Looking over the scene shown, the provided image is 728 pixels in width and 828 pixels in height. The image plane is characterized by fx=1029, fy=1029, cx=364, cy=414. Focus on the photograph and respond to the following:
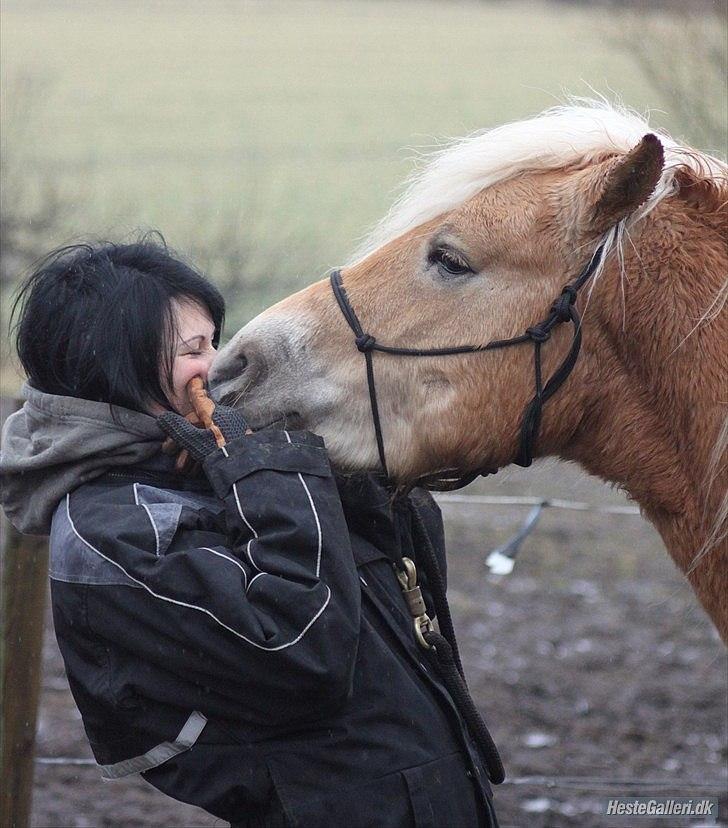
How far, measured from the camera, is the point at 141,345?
2049 millimetres

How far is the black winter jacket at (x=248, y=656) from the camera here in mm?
1784

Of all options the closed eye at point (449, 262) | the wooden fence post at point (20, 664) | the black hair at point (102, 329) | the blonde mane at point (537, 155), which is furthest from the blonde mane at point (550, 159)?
the wooden fence post at point (20, 664)

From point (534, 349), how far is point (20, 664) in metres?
1.85

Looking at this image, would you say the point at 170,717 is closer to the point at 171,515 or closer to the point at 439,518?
the point at 171,515

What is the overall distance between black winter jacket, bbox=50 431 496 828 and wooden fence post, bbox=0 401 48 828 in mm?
1103

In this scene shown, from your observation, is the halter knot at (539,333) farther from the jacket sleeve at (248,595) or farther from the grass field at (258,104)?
the grass field at (258,104)

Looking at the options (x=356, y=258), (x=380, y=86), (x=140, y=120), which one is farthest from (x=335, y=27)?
(x=356, y=258)

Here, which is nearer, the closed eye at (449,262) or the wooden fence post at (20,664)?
the closed eye at (449,262)

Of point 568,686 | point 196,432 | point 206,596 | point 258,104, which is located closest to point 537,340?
point 196,432

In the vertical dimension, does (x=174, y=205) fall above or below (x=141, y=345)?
below

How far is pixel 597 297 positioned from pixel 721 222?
0.97 feet

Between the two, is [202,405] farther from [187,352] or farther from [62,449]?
[62,449]

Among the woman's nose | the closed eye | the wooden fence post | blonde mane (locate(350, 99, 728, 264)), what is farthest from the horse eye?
the wooden fence post

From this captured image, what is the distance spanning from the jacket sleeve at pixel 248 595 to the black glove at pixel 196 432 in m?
0.05
